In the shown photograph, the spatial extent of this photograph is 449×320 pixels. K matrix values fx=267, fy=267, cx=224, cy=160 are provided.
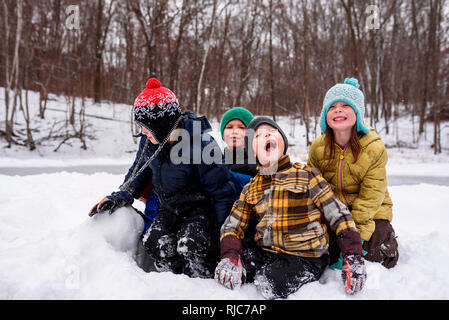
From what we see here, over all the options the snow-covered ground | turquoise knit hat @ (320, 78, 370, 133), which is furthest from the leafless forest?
turquoise knit hat @ (320, 78, 370, 133)

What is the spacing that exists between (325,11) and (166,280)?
59.1 ft

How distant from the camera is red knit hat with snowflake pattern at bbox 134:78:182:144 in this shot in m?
1.88

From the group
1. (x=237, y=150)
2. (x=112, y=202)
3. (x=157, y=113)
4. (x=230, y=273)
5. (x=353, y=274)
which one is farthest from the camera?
(x=237, y=150)

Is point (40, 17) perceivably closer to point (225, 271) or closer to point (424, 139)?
point (225, 271)

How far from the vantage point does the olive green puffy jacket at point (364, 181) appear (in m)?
1.71

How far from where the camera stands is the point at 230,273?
1.47m

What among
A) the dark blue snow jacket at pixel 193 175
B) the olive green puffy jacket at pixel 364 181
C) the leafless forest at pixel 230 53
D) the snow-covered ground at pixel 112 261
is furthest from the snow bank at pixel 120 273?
the leafless forest at pixel 230 53

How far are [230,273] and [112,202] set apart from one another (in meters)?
1.06

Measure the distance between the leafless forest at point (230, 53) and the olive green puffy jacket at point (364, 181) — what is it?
8.54m

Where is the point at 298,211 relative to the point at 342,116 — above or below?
below

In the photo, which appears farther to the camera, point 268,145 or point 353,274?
point 268,145

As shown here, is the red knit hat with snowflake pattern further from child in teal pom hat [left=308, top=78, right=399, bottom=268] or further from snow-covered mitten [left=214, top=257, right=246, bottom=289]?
child in teal pom hat [left=308, top=78, right=399, bottom=268]

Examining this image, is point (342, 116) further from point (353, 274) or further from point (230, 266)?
point (230, 266)

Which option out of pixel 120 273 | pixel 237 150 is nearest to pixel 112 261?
pixel 120 273
